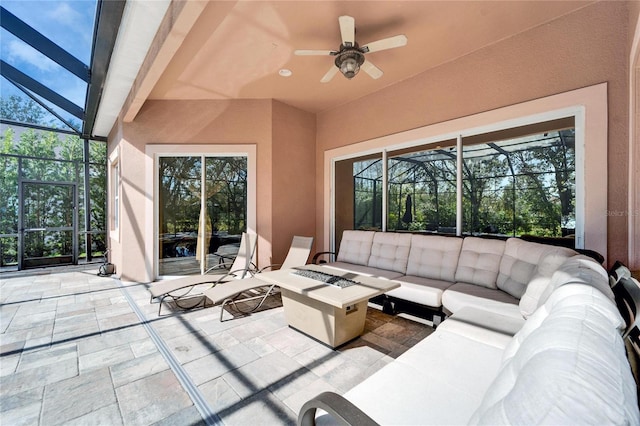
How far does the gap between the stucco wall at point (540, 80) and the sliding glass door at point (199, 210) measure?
283 centimetres

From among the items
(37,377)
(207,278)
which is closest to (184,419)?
(37,377)

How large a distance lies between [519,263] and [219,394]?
2.91 metres

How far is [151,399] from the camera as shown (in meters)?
1.94

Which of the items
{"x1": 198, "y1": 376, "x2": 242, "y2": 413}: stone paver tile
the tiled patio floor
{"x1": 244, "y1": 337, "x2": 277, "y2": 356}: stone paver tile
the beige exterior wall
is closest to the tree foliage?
the beige exterior wall

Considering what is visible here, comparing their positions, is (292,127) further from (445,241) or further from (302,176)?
(445,241)

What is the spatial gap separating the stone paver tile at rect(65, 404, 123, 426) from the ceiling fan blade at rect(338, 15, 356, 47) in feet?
11.5

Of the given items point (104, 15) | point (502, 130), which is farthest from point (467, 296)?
point (104, 15)

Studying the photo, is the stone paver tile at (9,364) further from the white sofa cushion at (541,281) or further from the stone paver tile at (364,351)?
the white sofa cushion at (541,281)

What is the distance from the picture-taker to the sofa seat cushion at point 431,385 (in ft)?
3.77

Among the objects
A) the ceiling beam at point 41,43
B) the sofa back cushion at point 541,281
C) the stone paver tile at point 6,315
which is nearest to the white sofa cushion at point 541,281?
the sofa back cushion at point 541,281

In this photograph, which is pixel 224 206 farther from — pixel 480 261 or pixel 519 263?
pixel 519 263

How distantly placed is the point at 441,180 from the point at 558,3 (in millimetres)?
2191

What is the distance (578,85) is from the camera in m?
2.84

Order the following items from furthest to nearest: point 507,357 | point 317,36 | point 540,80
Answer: point 317,36 → point 540,80 → point 507,357
